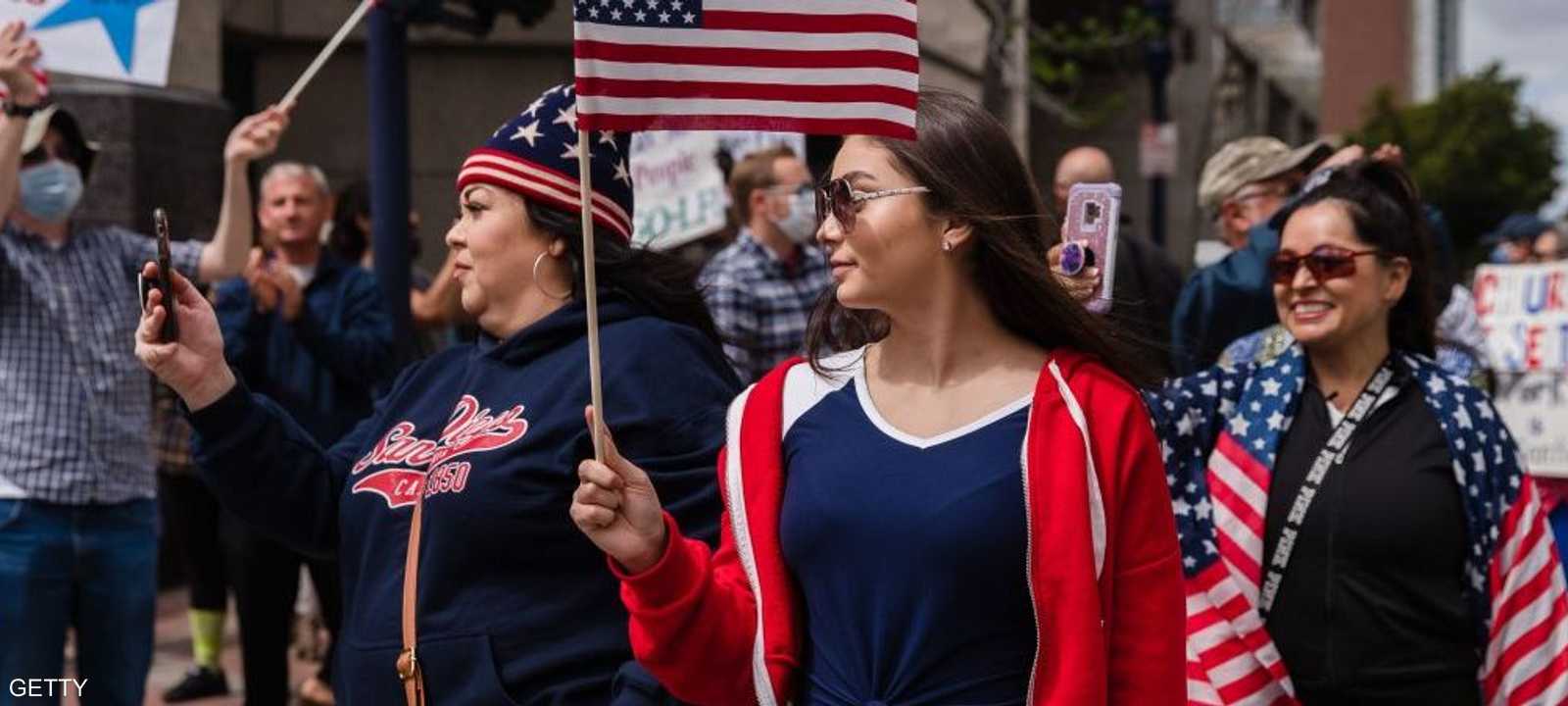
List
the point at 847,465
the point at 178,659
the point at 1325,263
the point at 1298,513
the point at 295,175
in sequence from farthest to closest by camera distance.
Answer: the point at 178,659 → the point at 295,175 → the point at 1325,263 → the point at 1298,513 → the point at 847,465

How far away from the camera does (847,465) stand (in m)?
3.04

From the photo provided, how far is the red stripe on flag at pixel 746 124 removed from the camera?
310cm

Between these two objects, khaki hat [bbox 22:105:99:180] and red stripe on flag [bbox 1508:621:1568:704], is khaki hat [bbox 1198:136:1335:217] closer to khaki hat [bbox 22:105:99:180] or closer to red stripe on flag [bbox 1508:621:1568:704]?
red stripe on flag [bbox 1508:621:1568:704]

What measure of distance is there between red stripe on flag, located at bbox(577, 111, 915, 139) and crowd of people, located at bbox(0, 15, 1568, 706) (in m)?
0.04

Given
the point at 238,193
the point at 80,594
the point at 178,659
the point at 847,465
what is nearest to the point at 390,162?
the point at 238,193

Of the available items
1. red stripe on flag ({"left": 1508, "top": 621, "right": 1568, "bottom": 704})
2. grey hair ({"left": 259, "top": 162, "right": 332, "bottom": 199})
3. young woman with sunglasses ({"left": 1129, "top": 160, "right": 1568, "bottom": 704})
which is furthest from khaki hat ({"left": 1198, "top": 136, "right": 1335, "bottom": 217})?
grey hair ({"left": 259, "top": 162, "right": 332, "bottom": 199})

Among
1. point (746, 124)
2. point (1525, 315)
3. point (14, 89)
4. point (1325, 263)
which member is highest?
point (14, 89)

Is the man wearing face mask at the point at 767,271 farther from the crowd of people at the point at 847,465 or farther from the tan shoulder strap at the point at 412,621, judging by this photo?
the tan shoulder strap at the point at 412,621

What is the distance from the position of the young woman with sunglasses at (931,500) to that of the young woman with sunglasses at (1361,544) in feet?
4.09

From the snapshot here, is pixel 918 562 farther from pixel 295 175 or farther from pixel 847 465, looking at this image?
pixel 295 175

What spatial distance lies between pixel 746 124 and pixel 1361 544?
5.61ft

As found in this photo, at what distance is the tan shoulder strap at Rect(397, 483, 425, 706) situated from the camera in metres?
3.53

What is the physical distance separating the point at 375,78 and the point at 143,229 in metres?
4.30

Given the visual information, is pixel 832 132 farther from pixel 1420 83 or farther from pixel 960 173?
pixel 1420 83
